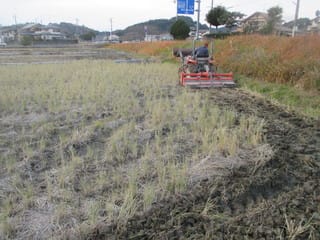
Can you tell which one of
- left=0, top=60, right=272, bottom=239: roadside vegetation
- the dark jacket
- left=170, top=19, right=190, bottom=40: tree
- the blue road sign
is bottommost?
left=0, top=60, right=272, bottom=239: roadside vegetation

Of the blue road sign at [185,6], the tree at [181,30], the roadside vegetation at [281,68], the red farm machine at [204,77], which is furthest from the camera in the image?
the tree at [181,30]

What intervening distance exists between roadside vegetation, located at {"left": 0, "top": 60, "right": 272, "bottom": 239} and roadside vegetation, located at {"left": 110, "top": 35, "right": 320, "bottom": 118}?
1634mm

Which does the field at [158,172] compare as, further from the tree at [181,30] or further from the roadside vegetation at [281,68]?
the tree at [181,30]

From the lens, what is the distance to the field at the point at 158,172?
7.80 ft

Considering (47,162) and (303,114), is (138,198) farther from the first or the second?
(303,114)

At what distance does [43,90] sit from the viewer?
783 cm

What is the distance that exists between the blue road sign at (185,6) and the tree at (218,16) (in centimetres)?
967

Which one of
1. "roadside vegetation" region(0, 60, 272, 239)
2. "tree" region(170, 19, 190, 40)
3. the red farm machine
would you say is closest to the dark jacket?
the red farm machine

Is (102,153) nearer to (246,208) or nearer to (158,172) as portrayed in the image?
(158,172)

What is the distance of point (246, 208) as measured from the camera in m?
2.59

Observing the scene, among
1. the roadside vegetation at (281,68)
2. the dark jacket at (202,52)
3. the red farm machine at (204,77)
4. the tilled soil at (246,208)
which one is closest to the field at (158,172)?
the tilled soil at (246,208)

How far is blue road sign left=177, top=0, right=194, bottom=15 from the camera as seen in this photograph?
16656 millimetres

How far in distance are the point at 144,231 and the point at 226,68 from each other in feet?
30.3

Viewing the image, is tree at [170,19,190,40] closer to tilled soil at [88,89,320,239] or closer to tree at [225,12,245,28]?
tree at [225,12,245,28]
